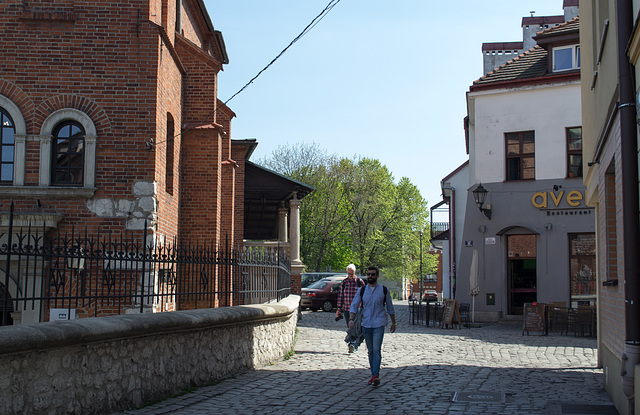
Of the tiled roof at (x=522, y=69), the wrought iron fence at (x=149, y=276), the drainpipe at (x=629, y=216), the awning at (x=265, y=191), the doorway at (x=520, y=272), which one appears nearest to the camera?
the drainpipe at (x=629, y=216)

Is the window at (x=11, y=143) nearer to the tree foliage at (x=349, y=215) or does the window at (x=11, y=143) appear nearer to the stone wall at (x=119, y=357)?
the stone wall at (x=119, y=357)

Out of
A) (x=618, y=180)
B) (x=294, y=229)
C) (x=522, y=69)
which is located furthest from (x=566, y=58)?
(x=618, y=180)

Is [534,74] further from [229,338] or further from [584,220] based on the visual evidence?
[229,338]

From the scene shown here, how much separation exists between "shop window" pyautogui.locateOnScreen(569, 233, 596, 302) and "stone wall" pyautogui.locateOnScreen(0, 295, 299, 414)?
567 inches

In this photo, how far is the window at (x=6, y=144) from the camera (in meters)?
12.9

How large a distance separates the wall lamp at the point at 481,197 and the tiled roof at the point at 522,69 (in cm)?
390

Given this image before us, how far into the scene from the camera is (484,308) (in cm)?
2328

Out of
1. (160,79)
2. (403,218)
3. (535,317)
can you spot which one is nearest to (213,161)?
(160,79)

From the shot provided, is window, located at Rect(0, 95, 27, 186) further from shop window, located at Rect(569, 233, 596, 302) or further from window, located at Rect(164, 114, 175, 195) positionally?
shop window, located at Rect(569, 233, 596, 302)

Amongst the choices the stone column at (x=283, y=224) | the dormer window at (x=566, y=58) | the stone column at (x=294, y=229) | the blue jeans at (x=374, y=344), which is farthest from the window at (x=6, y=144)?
the dormer window at (x=566, y=58)

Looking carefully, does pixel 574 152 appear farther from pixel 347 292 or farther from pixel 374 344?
pixel 374 344

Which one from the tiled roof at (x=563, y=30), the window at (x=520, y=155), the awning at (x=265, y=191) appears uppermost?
the tiled roof at (x=563, y=30)

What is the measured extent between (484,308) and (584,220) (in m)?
4.25

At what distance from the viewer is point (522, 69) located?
80.2ft
